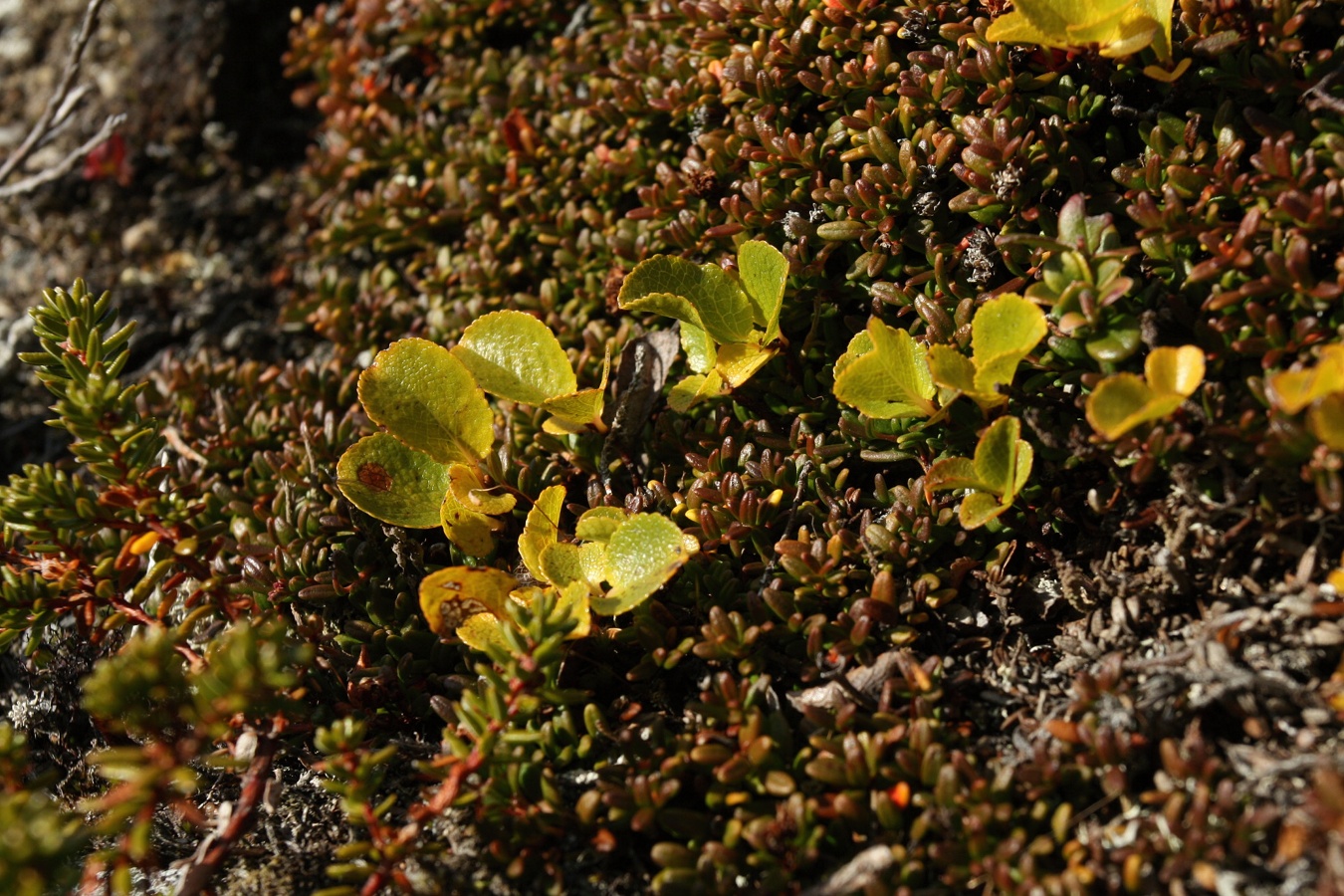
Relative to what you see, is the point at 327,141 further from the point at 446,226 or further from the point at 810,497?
the point at 810,497

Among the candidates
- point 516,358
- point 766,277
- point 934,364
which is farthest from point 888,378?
point 516,358

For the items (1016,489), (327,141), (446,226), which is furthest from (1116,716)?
(327,141)

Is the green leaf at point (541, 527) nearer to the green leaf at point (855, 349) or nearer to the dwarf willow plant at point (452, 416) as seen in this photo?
the dwarf willow plant at point (452, 416)

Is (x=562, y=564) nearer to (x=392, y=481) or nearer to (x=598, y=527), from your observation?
(x=598, y=527)

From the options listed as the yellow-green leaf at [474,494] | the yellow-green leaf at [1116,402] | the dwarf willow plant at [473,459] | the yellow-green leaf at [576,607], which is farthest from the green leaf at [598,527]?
the yellow-green leaf at [1116,402]

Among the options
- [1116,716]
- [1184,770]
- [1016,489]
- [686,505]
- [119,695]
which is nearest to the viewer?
[119,695]
